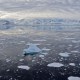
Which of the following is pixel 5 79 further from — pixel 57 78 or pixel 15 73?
pixel 57 78

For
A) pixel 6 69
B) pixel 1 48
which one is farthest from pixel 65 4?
pixel 6 69

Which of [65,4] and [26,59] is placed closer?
[26,59]

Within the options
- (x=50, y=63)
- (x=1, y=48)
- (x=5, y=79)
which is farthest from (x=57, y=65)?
(x=1, y=48)

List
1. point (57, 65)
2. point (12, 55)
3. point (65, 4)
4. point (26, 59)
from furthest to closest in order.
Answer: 1. point (65, 4)
2. point (12, 55)
3. point (26, 59)
4. point (57, 65)

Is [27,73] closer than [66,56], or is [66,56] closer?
[27,73]

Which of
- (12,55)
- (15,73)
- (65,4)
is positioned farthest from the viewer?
(65,4)

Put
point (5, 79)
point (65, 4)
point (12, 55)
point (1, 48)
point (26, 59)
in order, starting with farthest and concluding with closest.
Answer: point (65, 4)
point (1, 48)
point (12, 55)
point (26, 59)
point (5, 79)

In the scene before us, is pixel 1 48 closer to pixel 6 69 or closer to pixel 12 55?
pixel 12 55

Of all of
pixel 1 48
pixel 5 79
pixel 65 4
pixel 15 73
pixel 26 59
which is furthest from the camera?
Result: pixel 65 4
